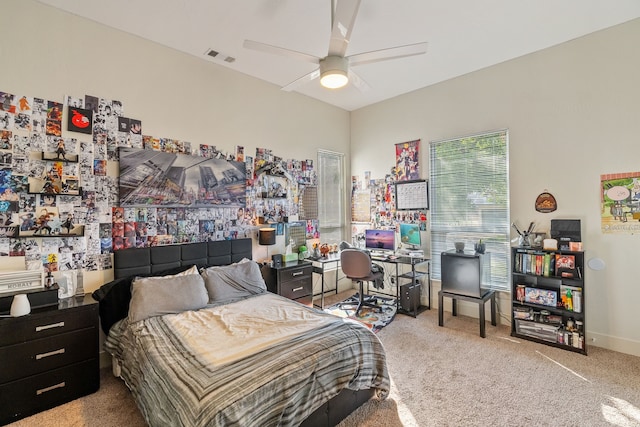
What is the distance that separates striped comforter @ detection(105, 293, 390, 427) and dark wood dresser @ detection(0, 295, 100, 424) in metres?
0.24

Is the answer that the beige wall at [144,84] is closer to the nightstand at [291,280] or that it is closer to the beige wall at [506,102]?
the beige wall at [506,102]

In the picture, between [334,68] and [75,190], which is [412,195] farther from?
[75,190]

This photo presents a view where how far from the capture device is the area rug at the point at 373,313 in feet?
12.3

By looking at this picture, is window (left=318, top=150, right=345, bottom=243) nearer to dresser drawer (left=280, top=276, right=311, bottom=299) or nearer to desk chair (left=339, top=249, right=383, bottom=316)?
desk chair (left=339, top=249, right=383, bottom=316)

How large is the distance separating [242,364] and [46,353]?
1.62m

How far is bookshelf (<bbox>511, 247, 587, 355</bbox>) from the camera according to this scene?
118 inches

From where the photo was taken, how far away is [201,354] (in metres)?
1.87

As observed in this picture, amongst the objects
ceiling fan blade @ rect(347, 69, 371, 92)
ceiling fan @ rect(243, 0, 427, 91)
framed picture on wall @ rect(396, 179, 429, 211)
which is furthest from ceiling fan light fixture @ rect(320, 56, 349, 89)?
framed picture on wall @ rect(396, 179, 429, 211)

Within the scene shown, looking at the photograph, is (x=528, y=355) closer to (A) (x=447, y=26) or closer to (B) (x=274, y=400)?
(B) (x=274, y=400)

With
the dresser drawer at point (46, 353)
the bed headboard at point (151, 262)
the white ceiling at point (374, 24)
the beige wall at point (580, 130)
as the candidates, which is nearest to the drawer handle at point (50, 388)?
the dresser drawer at point (46, 353)

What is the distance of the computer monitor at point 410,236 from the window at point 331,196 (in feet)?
3.83

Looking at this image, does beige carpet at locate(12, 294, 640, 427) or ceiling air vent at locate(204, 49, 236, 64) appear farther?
ceiling air vent at locate(204, 49, 236, 64)

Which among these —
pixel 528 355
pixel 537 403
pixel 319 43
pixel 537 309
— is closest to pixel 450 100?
pixel 319 43

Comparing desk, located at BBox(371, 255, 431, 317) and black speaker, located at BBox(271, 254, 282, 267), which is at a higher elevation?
black speaker, located at BBox(271, 254, 282, 267)
